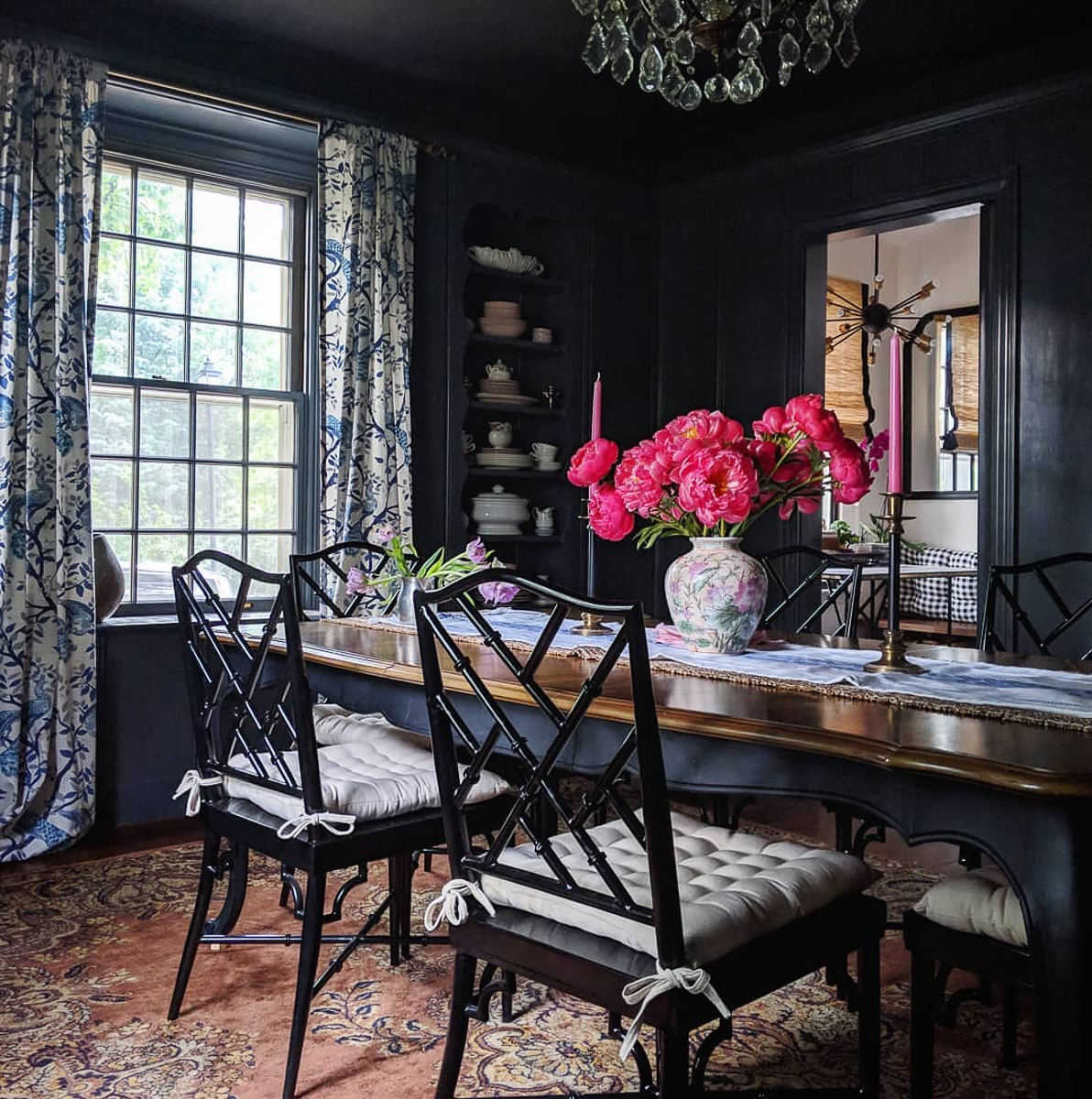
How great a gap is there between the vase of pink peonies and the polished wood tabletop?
247 millimetres

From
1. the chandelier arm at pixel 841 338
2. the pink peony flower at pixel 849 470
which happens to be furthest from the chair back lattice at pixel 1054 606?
the chandelier arm at pixel 841 338

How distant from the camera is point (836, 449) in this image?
2129mm

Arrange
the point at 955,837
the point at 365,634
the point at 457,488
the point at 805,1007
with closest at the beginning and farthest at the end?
the point at 955,837 → the point at 805,1007 → the point at 365,634 → the point at 457,488

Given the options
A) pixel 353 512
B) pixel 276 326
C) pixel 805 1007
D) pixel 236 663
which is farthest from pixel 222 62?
pixel 805 1007

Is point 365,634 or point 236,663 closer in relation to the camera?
point 365,634

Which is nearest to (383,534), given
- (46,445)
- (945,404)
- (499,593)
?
(46,445)

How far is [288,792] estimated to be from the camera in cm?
200

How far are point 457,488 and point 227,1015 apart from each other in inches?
98.0

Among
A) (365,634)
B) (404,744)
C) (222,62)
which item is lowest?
(404,744)

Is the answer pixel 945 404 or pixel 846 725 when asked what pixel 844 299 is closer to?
pixel 945 404

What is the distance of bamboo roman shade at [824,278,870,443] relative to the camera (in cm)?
829

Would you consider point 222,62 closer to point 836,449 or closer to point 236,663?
point 236,663

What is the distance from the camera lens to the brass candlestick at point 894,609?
1.87m

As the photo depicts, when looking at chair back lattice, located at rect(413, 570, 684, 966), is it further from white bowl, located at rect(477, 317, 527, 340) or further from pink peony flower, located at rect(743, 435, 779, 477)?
white bowl, located at rect(477, 317, 527, 340)
